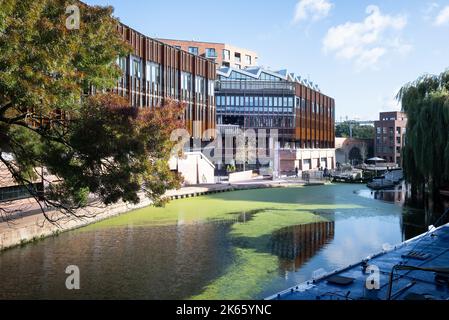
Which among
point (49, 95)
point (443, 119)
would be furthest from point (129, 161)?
point (443, 119)

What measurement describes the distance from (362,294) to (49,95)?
29.3 ft

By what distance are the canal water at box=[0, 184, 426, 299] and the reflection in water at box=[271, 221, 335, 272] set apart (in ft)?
0.16

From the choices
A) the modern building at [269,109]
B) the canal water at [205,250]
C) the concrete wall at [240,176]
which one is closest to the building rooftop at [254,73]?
the modern building at [269,109]

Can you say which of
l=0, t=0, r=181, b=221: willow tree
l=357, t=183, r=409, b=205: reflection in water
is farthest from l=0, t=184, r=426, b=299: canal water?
l=357, t=183, r=409, b=205: reflection in water

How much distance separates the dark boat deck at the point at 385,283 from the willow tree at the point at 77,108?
15.6 feet

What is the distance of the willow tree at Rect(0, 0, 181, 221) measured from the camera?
30.9 ft

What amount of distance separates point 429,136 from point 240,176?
999 inches

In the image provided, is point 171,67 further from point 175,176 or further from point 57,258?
point 175,176

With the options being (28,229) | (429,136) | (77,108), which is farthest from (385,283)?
(429,136)

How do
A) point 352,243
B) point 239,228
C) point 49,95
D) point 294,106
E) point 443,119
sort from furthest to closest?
1. point 294,106
2. point 443,119
3. point 239,228
4. point 352,243
5. point 49,95

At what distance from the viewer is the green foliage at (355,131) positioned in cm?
11182

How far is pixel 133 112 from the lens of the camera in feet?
37.1

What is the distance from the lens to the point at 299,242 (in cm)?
2255

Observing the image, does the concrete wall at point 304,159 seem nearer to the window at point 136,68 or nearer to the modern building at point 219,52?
the modern building at point 219,52
